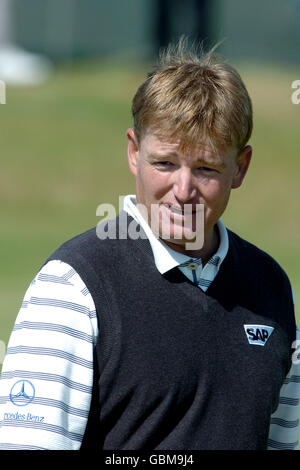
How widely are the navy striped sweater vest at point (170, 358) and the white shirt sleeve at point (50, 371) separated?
0.19ft

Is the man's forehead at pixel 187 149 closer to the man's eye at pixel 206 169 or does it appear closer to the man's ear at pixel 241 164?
the man's eye at pixel 206 169

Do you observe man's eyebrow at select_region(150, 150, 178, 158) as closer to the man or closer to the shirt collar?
the man

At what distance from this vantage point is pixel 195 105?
10.6 feet

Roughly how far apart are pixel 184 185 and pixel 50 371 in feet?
2.14

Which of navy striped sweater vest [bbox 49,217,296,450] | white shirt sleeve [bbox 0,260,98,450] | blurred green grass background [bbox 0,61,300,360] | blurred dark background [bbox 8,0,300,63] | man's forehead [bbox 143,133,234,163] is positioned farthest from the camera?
blurred dark background [bbox 8,0,300,63]

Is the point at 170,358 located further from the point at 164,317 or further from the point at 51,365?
the point at 51,365

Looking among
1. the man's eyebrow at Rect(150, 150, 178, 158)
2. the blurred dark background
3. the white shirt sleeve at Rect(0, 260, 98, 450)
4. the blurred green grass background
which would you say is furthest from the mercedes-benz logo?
the blurred dark background

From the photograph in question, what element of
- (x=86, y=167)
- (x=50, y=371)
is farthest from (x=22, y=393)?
(x=86, y=167)

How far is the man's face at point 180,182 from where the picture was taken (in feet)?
10.6

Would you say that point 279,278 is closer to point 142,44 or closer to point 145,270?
point 145,270

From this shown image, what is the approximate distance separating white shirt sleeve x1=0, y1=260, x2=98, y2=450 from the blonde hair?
0.54m

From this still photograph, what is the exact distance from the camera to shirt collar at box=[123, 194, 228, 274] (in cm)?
329

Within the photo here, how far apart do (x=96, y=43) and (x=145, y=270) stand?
37.0 m

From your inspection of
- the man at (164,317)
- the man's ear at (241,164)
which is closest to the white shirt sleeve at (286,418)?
the man at (164,317)
